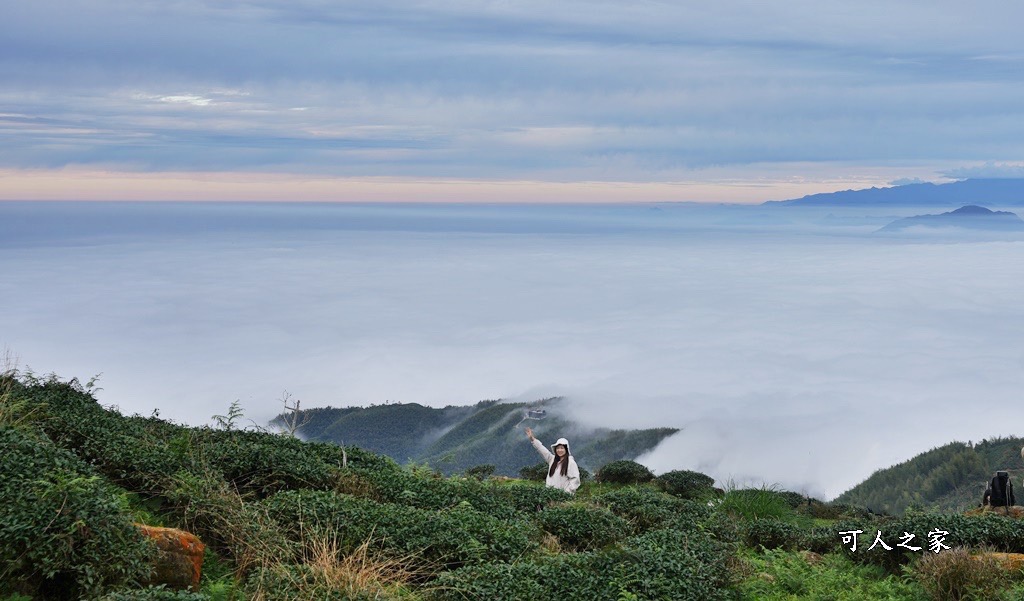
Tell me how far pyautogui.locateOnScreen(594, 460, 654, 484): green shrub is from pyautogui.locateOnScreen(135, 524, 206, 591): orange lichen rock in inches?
463

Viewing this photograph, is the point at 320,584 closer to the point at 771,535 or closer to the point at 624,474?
the point at 771,535

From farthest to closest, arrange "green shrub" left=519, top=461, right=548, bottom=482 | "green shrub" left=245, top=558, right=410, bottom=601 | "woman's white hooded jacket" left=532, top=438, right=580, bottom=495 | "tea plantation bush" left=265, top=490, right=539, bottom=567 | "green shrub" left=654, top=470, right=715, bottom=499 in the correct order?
"green shrub" left=519, top=461, right=548, bottom=482 < "green shrub" left=654, top=470, right=715, bottom=499 < "woman's white hooded jacket" left=532, top=438, right=580, bottom=495 < "tea plantation bush" left=265, top=490, right=539, bottom=567 < "green shrub" left=245, top=558, right=410, bottom=601

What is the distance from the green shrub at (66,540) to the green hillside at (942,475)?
32097 millimetres

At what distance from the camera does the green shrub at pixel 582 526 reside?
9789mm

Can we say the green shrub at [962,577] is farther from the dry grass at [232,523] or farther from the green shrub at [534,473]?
the green shrub at [534,473]

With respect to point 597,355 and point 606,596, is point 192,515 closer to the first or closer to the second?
point 606,596

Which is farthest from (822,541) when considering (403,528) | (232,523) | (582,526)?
(232,523)

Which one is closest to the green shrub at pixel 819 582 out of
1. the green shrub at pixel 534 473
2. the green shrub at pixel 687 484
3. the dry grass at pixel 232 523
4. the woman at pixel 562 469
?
the dry grass at pixel 232 523

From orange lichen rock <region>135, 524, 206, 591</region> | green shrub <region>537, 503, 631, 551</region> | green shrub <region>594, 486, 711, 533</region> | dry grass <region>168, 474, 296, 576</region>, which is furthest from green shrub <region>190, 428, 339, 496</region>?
green shrub <region>594, 486, 711, 533</region>

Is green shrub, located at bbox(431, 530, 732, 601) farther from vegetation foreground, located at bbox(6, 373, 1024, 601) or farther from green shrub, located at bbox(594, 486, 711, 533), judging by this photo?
green shrub, located at bbox(594, 486, 711, 533)

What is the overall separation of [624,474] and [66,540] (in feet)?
43.4

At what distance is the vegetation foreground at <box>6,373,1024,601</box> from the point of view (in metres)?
6.64

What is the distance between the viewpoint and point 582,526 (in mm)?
10000

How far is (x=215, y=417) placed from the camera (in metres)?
11.7
